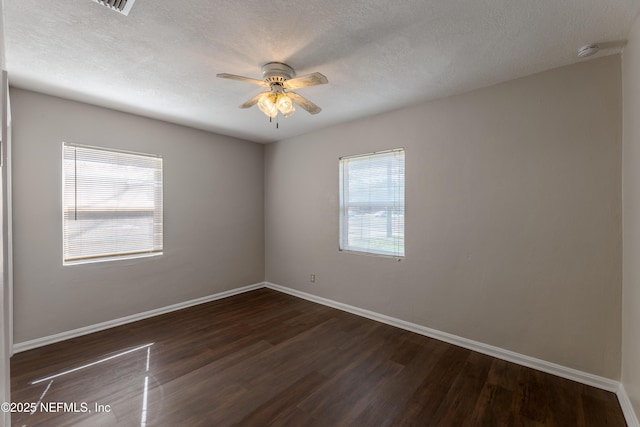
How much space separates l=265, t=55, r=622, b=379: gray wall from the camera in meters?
2.13

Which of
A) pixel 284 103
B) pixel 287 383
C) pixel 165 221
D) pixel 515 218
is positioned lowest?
pixel 287 383

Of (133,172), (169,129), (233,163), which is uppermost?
(169,129)

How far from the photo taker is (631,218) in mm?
1847

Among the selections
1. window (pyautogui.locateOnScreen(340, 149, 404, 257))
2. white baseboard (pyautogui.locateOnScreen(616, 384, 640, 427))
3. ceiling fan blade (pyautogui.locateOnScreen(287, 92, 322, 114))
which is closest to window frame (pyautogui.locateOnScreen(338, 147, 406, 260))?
window (pyautogui.locateOnScreen(340, 149, 404, 257))

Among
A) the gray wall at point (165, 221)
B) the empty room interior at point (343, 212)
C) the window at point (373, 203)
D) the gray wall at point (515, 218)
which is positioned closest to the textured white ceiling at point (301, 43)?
the empty room interior at point (343, 212)

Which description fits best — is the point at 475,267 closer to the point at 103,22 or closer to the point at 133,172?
the point at 103,22

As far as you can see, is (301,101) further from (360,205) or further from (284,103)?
(360,205)

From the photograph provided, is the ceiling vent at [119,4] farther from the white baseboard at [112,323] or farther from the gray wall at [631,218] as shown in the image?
the white baseboard at [112,323]

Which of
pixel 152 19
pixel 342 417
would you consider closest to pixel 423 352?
pixel 342 417

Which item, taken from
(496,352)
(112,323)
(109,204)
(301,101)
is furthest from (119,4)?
(496,352)

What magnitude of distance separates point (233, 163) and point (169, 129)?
1.02 m

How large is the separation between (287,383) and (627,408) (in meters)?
2.36

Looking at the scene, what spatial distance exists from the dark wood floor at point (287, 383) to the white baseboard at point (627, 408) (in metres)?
0.04

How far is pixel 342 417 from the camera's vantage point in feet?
6.11
